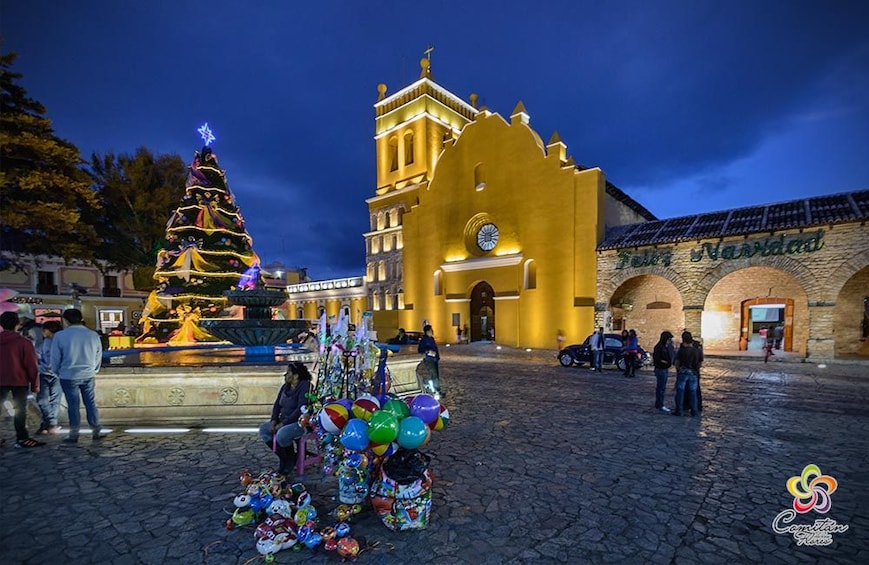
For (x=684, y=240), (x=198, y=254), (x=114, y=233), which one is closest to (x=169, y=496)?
(x=198, y=254)

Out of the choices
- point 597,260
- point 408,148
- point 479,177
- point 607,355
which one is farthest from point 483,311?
point 408,148

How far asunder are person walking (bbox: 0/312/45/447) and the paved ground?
33cm

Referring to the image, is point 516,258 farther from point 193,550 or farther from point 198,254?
point 193,550

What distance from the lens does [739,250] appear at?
16.3 metres

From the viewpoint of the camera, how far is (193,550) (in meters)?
3.13

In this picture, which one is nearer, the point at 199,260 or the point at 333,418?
the point at 333,418

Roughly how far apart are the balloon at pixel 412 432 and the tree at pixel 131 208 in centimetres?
2588

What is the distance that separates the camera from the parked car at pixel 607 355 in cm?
1386

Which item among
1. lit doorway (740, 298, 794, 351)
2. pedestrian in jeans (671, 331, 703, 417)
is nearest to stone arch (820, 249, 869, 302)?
lit doorway (740, 298, 794, 351)

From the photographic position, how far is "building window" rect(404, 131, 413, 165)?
122 feet

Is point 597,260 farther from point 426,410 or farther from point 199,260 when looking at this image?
point 199,260

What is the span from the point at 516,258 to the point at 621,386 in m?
13.1

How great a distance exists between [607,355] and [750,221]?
395 inches

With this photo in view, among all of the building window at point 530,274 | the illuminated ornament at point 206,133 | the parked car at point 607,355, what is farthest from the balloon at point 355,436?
the building window at point 530,274
